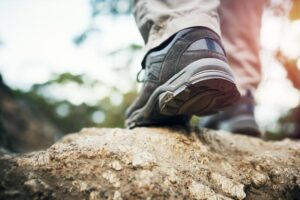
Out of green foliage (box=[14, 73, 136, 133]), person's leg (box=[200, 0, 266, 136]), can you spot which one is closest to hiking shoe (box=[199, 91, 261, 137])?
person's leg (box=[200, 0, 266, 136])

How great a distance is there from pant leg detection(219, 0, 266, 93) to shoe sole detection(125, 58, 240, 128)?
0.82m

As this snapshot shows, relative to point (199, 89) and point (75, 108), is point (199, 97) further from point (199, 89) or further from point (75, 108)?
point (75, 108)

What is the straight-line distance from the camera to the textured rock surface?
1206mm

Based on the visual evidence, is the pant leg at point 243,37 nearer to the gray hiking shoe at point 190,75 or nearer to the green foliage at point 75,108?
the gray hiking shoe at point 190,75

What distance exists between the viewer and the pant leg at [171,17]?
165 cm

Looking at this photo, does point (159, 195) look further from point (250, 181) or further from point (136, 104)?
point (136, 104)

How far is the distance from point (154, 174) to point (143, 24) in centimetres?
87

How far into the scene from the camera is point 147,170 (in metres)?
1.31

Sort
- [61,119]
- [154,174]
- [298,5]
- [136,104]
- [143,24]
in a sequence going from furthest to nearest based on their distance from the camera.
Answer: [61,119]
[298,5]
[136,104]
[143,24]
[154,174]

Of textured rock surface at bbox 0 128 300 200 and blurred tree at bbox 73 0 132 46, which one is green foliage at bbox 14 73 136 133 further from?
textured rock surface at bbox 0 128 300 200

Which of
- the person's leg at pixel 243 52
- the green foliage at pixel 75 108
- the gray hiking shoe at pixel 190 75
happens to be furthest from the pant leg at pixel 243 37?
the green foliage at pixel 75 108

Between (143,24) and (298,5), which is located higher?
(298,5)

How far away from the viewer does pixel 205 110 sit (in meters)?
1.72

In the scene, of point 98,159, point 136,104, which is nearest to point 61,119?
point 136,104
